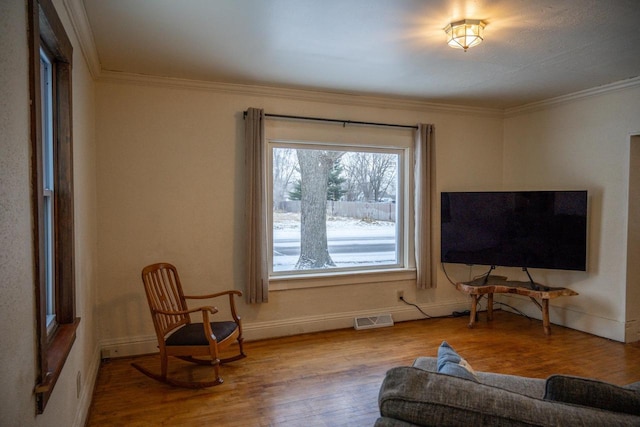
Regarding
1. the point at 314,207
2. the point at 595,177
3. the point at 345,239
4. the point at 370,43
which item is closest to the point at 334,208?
the point at 314,207

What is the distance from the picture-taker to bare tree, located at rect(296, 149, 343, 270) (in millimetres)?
4422

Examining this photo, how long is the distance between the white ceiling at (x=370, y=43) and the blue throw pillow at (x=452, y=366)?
1884 mm

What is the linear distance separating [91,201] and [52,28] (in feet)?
5.94

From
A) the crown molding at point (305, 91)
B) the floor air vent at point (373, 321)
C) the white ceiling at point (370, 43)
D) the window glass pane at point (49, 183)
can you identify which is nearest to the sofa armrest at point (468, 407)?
the window glass pane at point (49, 183)

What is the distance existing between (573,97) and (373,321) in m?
3.25

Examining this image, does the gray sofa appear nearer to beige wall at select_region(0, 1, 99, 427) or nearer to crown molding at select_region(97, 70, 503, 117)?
beige wall at select_region(0, 1, 99, 427)

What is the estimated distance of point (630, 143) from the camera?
3965 mm

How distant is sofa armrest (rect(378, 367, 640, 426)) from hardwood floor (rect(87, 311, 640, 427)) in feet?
5.36

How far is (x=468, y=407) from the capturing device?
1.07m

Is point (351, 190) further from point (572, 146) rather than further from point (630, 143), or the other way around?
point (630, 143)

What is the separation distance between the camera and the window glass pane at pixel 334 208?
434 cm

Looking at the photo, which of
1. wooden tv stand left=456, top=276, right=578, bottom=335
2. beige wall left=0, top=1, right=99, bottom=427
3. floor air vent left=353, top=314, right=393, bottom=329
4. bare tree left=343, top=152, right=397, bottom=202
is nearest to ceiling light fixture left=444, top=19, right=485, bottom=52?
bare tree left=343, top=152, right=397, bottom=202

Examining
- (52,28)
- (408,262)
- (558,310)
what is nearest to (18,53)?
(52,28)

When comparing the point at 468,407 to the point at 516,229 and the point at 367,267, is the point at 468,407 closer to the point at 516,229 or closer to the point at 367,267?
the point at 367,267
